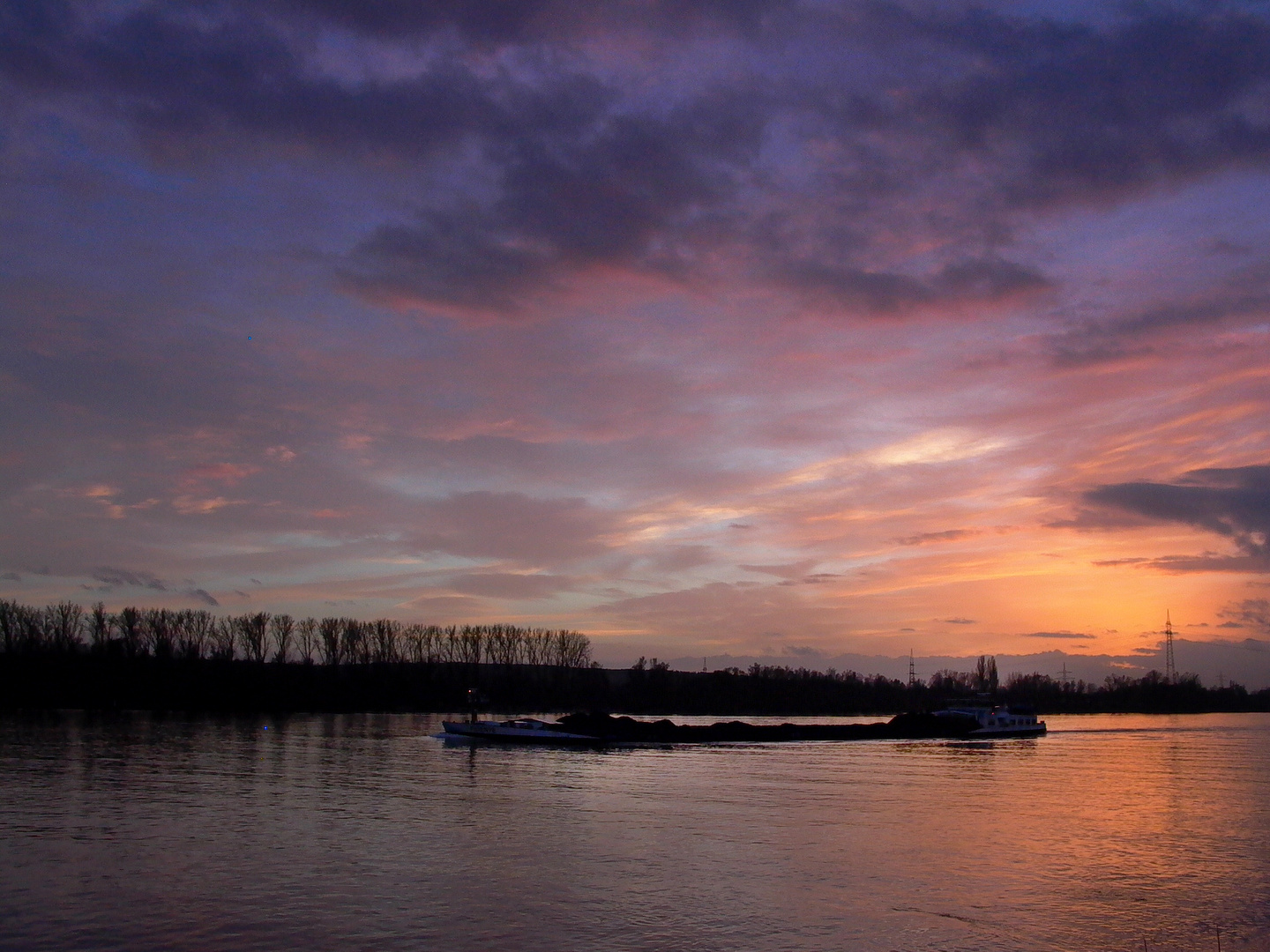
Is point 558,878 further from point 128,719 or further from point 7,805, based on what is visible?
point 128,719

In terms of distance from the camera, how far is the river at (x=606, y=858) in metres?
24.7

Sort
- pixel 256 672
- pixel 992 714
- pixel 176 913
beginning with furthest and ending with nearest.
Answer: pixel 256 672
pixel 992 714
pixel 176 913

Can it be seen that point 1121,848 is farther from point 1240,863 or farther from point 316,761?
point 316,761

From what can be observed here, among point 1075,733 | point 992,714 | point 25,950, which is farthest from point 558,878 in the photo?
point 1075,733

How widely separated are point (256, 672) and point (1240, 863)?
169555 mm

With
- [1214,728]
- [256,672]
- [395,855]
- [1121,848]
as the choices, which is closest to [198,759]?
[395,855]

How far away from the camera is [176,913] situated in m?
25.5

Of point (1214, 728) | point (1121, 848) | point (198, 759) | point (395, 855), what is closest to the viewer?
point (395, 855)

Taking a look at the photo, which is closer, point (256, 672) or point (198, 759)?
point (198, 759)

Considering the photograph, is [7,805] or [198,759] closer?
[7,805]

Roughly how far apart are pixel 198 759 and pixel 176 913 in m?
46.3

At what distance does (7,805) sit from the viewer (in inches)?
1687

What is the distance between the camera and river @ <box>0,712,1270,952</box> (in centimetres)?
2469

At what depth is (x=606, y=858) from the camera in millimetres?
34094
